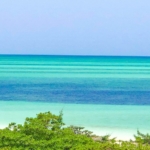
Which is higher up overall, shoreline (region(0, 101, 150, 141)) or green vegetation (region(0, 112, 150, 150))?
shoreline (region(0, 101, 150, 141))

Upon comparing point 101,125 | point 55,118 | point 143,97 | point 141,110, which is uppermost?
point 143,97

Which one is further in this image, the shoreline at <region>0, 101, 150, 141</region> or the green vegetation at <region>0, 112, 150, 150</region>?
the shoreline at <region>0, 101, 150, 141</region>

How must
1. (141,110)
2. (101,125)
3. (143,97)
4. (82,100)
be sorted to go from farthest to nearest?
(143,97) → (82,100) → (141,110) → (101,125)

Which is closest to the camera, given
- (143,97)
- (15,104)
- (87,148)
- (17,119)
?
(87,148)

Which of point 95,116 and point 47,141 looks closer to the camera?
point 47,141

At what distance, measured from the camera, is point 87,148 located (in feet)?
16.9

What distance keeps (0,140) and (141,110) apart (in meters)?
10.5

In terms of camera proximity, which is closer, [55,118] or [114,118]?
[55,118]

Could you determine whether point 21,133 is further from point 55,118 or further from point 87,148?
point 87,148

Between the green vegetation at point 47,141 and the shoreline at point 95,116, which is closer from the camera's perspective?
the green vegetation at point 47,141

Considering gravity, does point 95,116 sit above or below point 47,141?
above

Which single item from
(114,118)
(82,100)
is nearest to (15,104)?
(82,100)

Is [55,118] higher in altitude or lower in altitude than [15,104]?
lower

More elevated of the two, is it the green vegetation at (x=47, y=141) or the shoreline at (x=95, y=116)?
the shoreline at (x=95, y=116)
